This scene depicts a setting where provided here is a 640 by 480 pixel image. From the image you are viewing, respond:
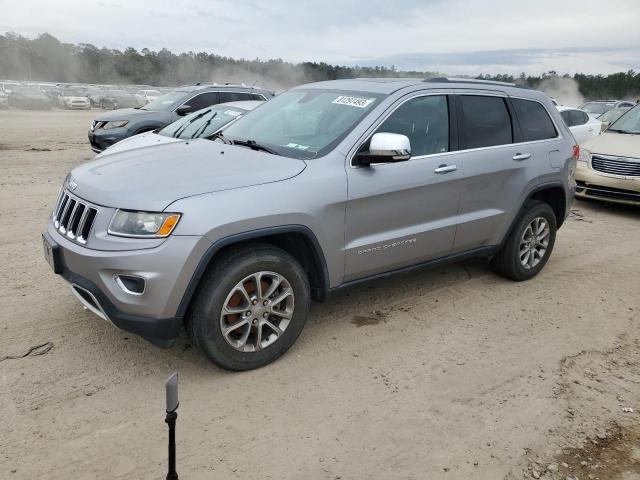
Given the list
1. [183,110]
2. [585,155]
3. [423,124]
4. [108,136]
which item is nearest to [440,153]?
[423,124]

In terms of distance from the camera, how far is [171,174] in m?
3.43

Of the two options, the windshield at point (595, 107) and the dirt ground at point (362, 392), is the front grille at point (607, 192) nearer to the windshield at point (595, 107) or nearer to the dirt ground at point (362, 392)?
the dirt ground at point (362, 392)

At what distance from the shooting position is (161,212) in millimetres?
3090

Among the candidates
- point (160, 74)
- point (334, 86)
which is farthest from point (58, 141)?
point (160, 74)

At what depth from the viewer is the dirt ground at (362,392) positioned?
2.81 m

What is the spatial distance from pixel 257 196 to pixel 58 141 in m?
14.2

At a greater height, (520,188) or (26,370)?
(520,188)

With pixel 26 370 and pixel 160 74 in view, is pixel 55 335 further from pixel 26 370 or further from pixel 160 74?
pixel 160 74

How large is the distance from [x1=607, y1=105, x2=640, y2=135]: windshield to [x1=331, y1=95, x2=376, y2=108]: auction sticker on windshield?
6905mm

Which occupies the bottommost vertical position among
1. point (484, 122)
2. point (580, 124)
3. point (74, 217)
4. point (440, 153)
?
point (580, 124)

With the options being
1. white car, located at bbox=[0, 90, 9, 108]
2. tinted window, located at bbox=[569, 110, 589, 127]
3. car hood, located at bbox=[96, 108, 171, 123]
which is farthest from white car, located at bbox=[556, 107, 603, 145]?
white car, located at bbox=[0, 90, 9, 108]

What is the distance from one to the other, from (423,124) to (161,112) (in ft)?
26.0

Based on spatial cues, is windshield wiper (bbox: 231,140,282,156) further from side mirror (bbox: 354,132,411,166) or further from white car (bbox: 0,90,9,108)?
white car (bbox: 0,90,9,108)

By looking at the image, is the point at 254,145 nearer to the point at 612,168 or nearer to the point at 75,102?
the point at 612,168
